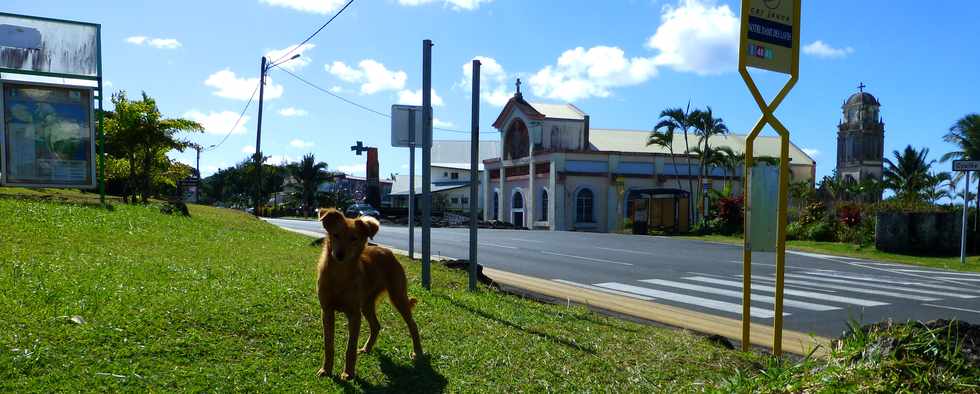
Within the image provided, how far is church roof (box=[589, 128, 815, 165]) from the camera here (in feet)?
178

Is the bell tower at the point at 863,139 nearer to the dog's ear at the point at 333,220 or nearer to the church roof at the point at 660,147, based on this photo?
the church roof at the point at 660,147

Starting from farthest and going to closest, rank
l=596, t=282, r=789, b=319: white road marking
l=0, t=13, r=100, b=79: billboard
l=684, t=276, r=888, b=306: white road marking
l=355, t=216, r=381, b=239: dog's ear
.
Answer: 1. l=0, t=13, r=100, b=79: billboard
2. l=684, t=276, r=888, b=306: white road marking
3. l=596, t=282, r=789, b=319: white road marking
4. l=355, t=216, r=381, b=239: dog's ear

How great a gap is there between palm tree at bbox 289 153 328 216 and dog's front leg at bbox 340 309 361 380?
60.9 m

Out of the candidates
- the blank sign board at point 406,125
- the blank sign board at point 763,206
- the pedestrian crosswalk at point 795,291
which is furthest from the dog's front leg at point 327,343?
the pedestrian crosswalk at point 795,291

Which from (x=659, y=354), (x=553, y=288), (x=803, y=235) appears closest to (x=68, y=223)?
(x=553, y=288)

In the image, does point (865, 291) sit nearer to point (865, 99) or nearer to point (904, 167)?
point (904, 167)

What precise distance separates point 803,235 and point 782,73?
95.2 feet

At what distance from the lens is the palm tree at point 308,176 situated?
64.8 metres

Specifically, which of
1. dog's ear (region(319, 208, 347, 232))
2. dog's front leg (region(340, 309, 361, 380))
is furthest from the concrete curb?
dog's ear (region(319, 208, 347, 232))

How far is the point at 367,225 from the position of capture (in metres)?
4.41

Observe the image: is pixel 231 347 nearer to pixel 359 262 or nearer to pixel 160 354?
pixel 160 354

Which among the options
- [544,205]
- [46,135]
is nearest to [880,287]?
[46,135]

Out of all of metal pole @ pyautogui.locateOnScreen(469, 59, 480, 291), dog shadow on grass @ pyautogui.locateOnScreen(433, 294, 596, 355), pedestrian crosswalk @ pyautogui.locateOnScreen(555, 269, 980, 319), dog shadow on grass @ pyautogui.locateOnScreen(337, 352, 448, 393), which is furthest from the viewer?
pedestrian crosswalk @ pyautogui.locateOnScreen(555, 269, 980, 319)

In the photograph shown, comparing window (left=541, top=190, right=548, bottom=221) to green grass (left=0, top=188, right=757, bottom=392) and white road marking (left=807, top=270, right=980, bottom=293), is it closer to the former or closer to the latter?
white road marking (left=807, top=270, right=980, bottom=293)
